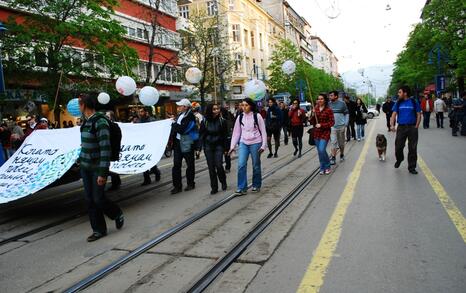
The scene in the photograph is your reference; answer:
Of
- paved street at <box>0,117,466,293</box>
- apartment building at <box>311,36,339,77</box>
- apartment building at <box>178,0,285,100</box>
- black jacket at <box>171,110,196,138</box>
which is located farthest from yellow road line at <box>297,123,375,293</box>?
apartment building at <box>311,36,339,77</box>

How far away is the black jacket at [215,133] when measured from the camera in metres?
9.09

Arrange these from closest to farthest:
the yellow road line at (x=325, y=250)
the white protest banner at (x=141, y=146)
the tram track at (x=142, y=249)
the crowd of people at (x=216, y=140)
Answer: the yellow road line at (x=325, y=250) < the tram track at (x=142, y=249) < the crowd of people at (x=216, y=140) < the white protest banner at (x=141, y=146)

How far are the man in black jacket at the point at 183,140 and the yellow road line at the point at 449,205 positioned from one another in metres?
4.64

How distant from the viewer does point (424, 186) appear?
8047 millimetres

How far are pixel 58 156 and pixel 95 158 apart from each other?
2.53 m

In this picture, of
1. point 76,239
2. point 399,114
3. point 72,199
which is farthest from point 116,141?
point 399,114

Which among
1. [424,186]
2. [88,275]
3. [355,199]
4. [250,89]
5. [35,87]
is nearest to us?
[88,275]

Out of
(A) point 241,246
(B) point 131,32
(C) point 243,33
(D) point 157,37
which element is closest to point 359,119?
(A) point 241,246

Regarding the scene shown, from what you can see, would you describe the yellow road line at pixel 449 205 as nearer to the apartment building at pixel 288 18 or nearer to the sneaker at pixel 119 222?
the sneaker at pixel 119 222

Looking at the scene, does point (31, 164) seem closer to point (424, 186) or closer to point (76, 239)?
point (76, 239)

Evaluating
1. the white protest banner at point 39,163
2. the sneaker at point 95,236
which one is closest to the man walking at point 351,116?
the white protest banner at point 39,163

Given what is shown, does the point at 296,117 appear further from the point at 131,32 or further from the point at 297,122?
the point at 131,32

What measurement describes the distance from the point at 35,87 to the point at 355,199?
56.6 ft

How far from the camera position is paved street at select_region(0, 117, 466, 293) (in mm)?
4156
